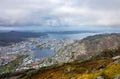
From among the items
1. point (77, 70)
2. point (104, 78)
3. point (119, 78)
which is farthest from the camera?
point (77, 70)

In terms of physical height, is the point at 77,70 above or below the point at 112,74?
below

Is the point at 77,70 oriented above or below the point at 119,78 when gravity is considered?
below

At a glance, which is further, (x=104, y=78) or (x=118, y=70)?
(x=118, y=70)

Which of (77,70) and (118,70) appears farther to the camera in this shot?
(77,70)

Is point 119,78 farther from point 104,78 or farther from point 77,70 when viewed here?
point 77,70

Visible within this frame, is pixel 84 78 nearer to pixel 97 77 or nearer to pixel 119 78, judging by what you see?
pixel 97 77

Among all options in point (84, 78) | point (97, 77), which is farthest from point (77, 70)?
point (97, 77)

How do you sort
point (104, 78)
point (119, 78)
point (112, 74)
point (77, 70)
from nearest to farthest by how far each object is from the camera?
point (119, 78) → point (104, 78) → point (112, 74) → point (77, 70)

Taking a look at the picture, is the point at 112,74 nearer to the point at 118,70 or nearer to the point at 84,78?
the point at 118,70

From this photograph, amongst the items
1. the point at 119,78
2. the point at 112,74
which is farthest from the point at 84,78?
the point at 119,78
